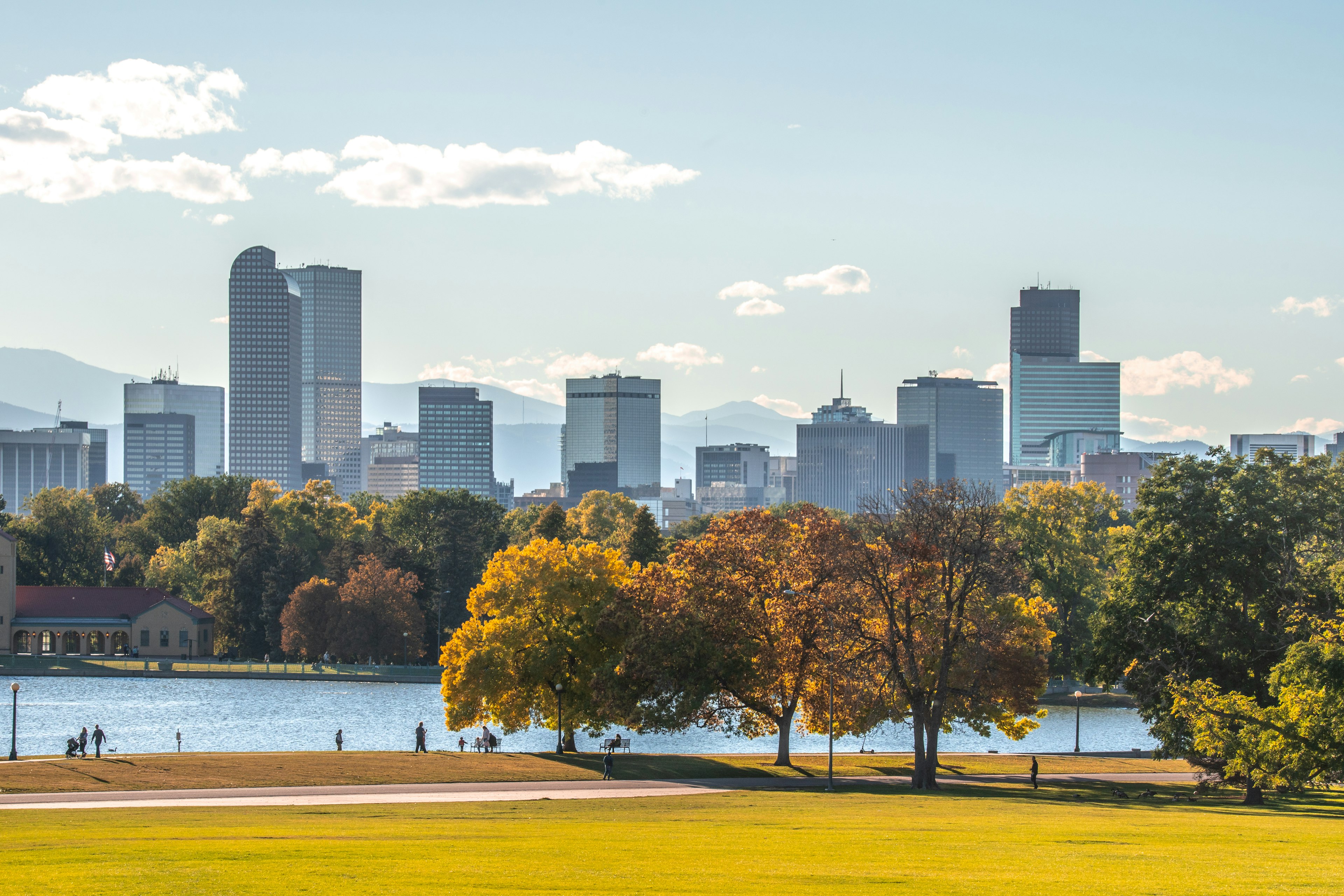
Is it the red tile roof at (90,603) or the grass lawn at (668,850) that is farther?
the red tile roof at (90,603)

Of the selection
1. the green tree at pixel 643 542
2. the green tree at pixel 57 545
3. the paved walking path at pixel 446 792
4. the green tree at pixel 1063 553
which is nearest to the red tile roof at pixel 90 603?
the green tree at pixel 57 545

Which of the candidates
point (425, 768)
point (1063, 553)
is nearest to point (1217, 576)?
point (425, 768)

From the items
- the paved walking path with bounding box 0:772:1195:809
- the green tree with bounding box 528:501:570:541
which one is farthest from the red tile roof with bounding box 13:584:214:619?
the paved walking path with bounding box 0:772:1195:809

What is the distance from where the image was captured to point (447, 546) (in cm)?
13125

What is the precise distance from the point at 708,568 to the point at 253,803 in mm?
24262

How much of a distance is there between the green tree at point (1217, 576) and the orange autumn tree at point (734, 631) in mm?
11414

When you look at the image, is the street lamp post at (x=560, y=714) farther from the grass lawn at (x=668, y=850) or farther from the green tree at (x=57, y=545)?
the green tree at (x=57, y=545)

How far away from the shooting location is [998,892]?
20.5 metres

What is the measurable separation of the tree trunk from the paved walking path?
4194 mm

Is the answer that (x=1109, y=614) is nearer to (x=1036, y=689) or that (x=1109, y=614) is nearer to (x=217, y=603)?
(x=1036, y=689)

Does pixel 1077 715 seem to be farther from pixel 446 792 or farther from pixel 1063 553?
pixel 446 792

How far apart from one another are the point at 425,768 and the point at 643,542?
206ft

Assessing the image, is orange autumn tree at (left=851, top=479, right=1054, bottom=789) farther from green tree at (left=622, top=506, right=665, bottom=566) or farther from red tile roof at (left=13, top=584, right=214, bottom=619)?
red tile roof at (left=13, top=584, right=214, bottom=619)

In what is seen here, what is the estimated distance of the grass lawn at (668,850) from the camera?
21.0 meters
